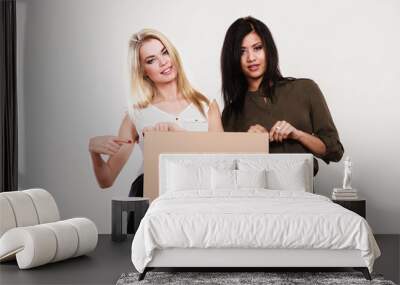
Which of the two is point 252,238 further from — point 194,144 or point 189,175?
point 194,144

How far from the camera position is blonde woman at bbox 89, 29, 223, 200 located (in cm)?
776

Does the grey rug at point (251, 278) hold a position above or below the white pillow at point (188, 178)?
below

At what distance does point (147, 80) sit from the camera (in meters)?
7.78

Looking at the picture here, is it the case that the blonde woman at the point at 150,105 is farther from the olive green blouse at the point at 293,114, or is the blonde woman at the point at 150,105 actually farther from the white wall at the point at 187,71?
the olive green blouse at the point at 293,114

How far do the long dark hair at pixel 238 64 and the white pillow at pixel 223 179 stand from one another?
1097 mm

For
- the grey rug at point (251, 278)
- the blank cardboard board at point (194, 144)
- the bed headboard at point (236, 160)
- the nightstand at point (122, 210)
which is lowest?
the grey rug at point (251, 278)

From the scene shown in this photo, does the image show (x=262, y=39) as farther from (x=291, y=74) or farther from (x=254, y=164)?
(x=254, y=164)

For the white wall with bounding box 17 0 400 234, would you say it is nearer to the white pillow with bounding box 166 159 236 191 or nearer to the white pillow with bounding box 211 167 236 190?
the white pillow with bounding box 166 159 236 191

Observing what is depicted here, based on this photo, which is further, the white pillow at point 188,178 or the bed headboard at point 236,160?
the bed headboard at point 236,160

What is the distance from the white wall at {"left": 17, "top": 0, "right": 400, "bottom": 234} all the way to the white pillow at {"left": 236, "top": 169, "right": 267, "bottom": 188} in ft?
4.14

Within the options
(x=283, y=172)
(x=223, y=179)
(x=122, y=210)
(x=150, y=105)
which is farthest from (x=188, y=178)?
(x=150, y=105)

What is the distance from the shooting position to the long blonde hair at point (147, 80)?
7770mm

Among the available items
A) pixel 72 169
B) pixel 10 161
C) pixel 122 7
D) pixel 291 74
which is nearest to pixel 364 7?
pixel 291 74

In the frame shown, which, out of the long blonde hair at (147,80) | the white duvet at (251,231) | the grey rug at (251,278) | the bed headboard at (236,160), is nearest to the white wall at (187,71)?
the long blonde hair at (147,80)
